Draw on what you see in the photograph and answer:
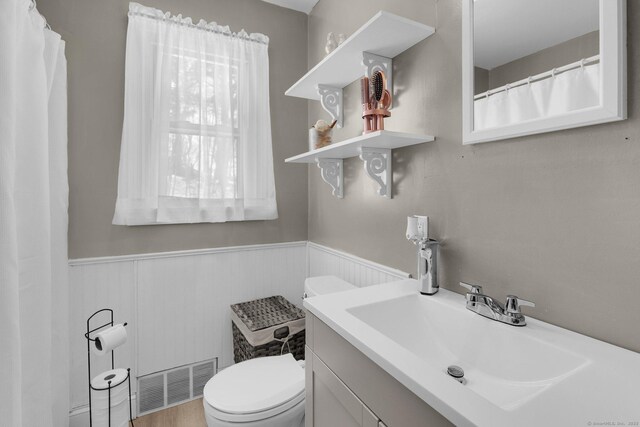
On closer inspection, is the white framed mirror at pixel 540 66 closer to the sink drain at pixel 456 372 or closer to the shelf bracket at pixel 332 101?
the sink drain at pixel 456 372

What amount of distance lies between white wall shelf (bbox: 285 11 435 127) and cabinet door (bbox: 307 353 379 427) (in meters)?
1.18

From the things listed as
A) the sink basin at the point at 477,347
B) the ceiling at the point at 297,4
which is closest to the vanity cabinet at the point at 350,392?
the sink basin at the point at 477,347

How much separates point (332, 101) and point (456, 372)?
143 centimetres

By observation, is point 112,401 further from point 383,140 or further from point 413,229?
point 383,140

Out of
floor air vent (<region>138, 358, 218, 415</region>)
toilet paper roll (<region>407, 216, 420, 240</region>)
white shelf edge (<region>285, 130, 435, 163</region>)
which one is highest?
white shelf edge (<region>285, 130, 435, 163</region>)

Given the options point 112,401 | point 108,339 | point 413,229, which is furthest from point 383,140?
point 112,401

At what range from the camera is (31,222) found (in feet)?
3.78

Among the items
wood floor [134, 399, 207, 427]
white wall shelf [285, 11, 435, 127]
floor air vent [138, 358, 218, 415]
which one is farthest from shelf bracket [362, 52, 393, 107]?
wood floor [134, 399, 207, 427]

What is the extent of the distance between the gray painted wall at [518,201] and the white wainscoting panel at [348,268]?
51mm

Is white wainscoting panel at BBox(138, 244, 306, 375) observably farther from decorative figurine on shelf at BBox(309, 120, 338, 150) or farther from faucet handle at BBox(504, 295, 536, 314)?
faucet handle at BBox(504, 295, 536, 314)

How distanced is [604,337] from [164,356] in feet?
6.68

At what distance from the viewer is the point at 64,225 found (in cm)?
150

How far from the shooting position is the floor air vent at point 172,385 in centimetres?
182

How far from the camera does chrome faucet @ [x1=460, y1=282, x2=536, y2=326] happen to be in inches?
33.3
